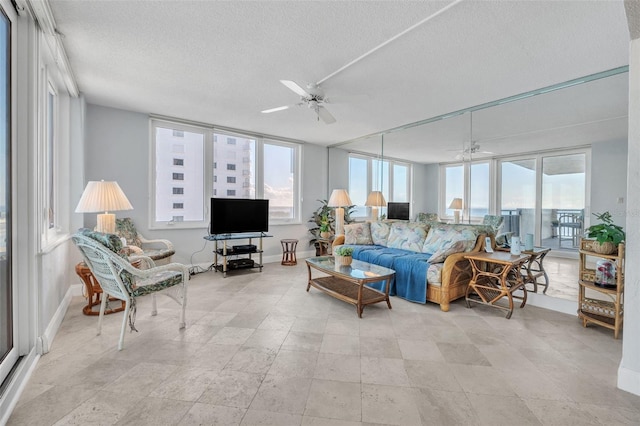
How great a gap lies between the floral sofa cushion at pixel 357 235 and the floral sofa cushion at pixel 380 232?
9cm

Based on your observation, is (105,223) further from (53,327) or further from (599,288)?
(599,288)

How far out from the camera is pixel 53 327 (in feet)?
8.08

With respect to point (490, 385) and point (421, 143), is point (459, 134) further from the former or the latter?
point (490, 385)

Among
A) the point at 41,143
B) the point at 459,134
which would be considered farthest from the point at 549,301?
the point at 41,143

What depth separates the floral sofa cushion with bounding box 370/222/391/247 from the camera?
466 centimetres

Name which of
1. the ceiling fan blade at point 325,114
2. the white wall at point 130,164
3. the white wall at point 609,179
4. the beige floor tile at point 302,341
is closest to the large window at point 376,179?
the ceiling fan blade at point 325,114

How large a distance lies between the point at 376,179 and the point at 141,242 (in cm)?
424

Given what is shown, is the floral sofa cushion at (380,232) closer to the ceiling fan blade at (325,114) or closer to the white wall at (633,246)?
the ceiling fan blade at (325,114)

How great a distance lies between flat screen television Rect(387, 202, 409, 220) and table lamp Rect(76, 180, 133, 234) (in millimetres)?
4169

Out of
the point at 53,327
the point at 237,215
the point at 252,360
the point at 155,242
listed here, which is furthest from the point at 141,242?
the point at 252,360

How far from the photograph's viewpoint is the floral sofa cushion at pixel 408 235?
13.7 ft

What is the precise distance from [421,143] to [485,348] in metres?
3.42

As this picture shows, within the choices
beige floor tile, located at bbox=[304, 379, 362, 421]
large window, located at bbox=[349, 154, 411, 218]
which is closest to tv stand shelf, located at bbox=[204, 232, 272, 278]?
large window, located at bbox=[349, 154, 411, 218]

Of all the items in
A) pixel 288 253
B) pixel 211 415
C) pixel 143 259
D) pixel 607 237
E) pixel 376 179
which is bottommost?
pixel 211 415
